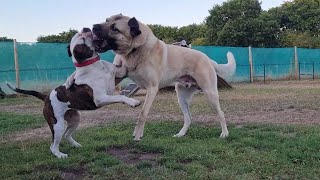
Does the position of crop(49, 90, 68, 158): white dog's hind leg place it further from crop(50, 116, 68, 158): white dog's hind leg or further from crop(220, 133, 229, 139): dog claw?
crop(220, 133, 229, 139): dog claw

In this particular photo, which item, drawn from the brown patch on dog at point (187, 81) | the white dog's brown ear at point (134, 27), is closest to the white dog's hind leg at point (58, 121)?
the white dog's brown ear at point (134, 27)

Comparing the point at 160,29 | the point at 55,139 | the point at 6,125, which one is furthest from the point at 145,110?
the point at 160,29

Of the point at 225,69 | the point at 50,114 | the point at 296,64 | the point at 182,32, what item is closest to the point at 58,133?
the point at 50,114

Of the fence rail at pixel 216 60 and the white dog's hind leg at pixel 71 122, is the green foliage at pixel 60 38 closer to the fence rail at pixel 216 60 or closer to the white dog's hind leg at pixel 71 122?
the fence rail at pixel 216 60

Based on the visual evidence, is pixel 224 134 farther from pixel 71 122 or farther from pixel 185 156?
pixel 71 122

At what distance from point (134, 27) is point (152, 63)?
649 mm

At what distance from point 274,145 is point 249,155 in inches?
26.7

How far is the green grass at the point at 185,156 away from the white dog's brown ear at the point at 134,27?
142 centimetres

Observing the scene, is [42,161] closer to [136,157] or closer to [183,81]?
[136,157]

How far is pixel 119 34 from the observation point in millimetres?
5199

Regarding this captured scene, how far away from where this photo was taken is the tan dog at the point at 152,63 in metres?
5.21

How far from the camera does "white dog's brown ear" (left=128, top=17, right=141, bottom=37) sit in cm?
523

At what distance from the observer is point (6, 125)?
8031 mm


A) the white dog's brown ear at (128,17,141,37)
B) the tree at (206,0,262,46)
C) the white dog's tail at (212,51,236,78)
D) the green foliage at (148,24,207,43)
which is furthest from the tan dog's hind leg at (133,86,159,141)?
the green foliage at (148,24,207,43)
